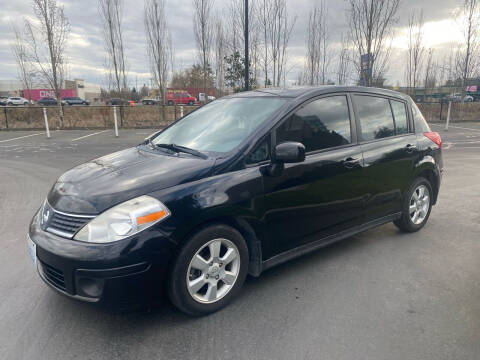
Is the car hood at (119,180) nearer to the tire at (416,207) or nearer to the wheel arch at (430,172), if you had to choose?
the tire at (416,207)

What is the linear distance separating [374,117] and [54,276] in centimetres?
344

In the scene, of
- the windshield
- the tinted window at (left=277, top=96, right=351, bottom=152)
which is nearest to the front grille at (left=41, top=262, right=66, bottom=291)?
the windshield

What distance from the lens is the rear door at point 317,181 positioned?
3043mm

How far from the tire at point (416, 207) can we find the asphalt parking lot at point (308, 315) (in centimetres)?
18

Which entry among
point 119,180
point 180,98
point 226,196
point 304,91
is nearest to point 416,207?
point 304,91

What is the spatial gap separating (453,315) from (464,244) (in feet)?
5.71

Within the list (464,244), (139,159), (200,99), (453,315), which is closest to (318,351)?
(453,315)

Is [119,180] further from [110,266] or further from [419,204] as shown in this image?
[419,204]

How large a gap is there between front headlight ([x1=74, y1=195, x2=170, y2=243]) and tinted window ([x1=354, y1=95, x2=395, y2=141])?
2.40m

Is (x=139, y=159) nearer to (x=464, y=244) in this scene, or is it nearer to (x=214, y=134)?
(x=214, y=134)

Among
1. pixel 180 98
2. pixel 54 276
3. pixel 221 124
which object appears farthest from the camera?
pixel 180 98

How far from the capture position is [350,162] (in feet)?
11.5

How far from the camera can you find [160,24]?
2380cm

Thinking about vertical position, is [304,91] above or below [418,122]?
above
